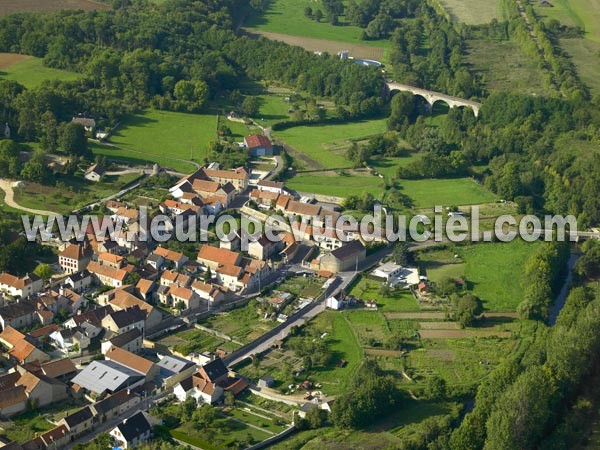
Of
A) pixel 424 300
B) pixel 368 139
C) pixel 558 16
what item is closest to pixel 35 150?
pixel 368 139

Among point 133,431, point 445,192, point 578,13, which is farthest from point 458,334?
point 578,13

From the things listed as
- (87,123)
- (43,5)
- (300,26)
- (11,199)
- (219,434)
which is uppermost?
(43,5)

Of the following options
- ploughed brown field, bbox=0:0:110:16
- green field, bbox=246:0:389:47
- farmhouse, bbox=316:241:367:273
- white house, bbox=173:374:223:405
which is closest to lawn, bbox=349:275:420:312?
farmhouse, bbox=316:241:367:273

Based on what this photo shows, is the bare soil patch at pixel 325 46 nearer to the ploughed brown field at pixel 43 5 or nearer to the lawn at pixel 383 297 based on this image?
the ploughed brown field at pixel 43 5

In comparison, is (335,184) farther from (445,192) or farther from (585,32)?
(585,32)

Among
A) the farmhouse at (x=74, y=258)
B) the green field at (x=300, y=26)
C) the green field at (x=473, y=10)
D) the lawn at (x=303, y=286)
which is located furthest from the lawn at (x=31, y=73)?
the green field at (x=473, y=10)

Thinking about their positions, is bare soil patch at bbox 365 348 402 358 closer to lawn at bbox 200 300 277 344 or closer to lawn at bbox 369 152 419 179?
lawn at bbox 200 300 277 344
